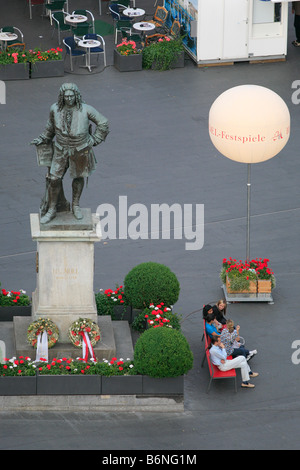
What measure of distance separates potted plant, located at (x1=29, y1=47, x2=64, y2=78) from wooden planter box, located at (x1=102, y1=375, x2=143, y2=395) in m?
14.5

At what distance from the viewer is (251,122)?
904 inches

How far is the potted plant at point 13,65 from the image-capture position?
1308 inches

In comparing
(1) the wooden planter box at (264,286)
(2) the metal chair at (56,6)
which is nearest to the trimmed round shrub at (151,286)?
(1) the wooden planter box at (264,286)

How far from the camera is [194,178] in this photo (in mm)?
28781

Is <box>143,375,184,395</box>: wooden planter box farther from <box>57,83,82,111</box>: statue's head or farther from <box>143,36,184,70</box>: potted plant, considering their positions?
<box>143,36,184,70</box>: potted plant

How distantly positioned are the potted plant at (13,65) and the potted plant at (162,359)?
14086 millimetres

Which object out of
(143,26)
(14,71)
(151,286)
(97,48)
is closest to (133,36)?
(143,26)

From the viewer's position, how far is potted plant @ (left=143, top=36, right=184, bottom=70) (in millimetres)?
34062

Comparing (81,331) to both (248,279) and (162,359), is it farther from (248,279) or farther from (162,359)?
(248,279)

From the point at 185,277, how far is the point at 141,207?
122 inches

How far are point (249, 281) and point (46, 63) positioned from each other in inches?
467

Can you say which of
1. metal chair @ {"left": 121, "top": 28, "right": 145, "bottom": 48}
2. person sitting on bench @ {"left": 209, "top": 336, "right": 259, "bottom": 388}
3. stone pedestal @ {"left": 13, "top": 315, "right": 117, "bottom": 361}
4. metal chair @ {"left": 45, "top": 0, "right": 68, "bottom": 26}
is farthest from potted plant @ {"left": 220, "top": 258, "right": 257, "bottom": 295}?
metal chair @ {"left": 45, "top": 0, "right": 68, "bottom": 26}

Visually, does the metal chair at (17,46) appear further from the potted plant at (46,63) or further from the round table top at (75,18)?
the round table top at (75,18)

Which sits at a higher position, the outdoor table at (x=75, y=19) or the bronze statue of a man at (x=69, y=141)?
the bronze statue of a man at (x=69, y=141)
